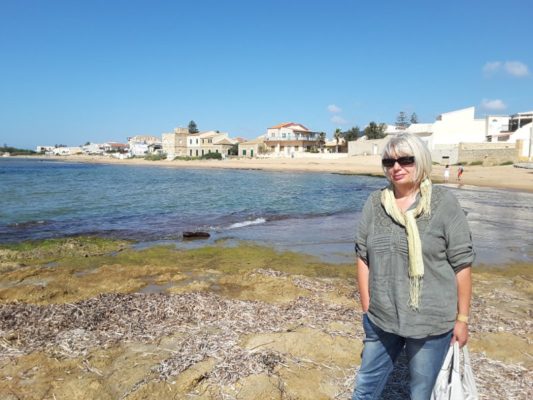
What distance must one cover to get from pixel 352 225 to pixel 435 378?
48.7 ft

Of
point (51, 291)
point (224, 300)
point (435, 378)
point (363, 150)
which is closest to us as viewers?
point (435, 378)

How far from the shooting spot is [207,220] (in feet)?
63.3

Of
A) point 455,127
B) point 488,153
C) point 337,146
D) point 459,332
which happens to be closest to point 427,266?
point 459,332

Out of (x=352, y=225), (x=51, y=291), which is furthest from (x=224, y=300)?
(x=352, y=225)

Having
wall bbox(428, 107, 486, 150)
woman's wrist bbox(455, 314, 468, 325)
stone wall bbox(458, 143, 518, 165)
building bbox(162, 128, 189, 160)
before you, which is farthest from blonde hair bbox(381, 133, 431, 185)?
building bbox(162, 128, 189, 160)

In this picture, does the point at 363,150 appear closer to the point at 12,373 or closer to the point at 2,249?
the point at 2,249

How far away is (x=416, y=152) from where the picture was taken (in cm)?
277

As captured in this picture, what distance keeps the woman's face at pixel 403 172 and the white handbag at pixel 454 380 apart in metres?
1.22

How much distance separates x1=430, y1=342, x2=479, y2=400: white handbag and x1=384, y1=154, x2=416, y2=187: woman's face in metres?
1.22

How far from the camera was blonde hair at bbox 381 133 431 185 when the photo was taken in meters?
2.76

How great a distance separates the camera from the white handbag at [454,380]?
2711 mm

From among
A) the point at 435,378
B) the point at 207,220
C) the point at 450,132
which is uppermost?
the point at 450,132

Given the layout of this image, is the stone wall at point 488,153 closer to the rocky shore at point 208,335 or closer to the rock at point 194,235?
the rock at point 194,235

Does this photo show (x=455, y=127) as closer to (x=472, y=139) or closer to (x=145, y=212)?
(x=472, y=139)
